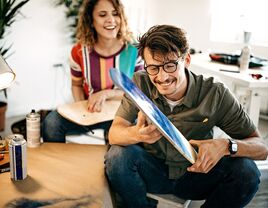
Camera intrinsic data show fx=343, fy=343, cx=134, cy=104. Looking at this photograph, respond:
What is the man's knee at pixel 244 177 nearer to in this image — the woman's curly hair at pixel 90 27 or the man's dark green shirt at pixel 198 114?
the man's dark green shirt at pixel 198 114

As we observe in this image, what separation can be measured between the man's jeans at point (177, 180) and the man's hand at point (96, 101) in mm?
421

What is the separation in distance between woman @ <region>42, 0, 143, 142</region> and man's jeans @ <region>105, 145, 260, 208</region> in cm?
53

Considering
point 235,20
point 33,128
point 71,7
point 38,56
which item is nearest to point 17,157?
point 33,128

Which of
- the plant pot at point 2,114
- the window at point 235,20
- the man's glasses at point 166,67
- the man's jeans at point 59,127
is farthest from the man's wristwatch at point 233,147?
the plant pot at point 2,114

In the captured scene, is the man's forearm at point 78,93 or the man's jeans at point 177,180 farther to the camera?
the man's forearm at point 78,93

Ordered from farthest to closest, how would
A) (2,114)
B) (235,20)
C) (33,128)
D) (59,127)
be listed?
(235,20) → (2,114) → (59,127) → (33,128)

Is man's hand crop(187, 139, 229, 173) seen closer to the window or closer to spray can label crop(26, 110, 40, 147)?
spray can label crop(26, 110, 40, 147)

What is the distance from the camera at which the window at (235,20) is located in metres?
2.95

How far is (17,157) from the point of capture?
1.29 metres

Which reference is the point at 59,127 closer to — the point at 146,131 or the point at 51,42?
the point at 146,131

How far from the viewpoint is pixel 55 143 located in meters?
1.72

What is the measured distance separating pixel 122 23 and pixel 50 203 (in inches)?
41.8

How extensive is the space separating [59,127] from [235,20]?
86.2 inches

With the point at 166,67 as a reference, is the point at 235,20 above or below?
above
